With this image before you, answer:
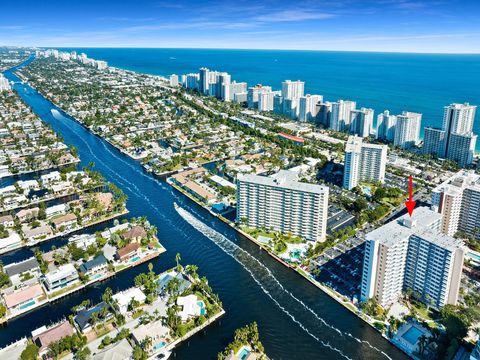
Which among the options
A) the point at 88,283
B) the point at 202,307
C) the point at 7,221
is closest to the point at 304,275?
the point at 202,307

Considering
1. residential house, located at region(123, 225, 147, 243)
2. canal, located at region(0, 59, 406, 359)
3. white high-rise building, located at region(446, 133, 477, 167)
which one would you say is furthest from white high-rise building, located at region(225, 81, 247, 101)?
residential house, located at region(123, 225, 147, 243)

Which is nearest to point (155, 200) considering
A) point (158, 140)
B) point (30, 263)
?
point (30, 263)

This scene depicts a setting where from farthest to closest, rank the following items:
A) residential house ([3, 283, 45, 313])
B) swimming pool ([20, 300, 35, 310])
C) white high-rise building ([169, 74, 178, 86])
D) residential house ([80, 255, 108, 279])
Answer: white high-rise building ([169, 74, 178, 86]) → residential house ([80, 255, 108, 279]) → swimming pool ([20, 300, 35, 310]) → residential house ([3, 283, 45, 313])

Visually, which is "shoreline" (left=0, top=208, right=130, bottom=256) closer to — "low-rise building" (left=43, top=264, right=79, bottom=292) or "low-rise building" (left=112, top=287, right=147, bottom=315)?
"low-rise building" (left=43, top=264, right=79, bottom=292)

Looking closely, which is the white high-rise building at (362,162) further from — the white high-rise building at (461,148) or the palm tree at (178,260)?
the palm tree at (178,260)

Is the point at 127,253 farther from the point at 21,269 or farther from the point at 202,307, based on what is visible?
the point at 202,307
